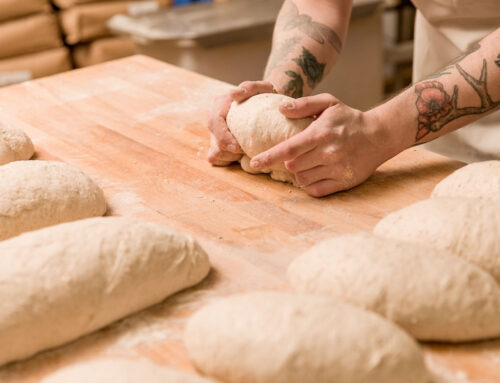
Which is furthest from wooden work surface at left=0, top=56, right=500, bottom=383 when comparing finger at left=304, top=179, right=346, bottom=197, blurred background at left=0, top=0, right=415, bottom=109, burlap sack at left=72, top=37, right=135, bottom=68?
burlap sack at left=72, top=37, right=135, bottom=68

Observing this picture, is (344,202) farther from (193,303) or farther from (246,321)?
(246,321)

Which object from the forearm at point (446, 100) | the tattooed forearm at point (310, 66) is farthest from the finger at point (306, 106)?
the tattooed forearm at point (310, 66)

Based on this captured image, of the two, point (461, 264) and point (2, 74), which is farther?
point (2, 74)

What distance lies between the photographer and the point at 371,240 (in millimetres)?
1083

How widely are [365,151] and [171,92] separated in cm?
97

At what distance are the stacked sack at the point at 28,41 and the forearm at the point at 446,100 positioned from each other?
3.04 metres

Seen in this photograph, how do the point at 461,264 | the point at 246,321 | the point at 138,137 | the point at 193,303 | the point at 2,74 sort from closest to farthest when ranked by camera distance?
the point at 246,321, the point at 461,264, the point at 193,303, the point at 138,137, the point at 2,74

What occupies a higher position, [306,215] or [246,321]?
[246,321]

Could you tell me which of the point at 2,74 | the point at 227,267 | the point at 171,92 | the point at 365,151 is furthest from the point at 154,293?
the point at 2,74

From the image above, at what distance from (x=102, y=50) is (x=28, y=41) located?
19.9 inches

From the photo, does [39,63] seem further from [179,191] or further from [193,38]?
[179,191]

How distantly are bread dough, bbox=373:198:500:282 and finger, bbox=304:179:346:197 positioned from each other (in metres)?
0.34

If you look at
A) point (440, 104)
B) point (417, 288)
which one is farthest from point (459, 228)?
point (440, 104)

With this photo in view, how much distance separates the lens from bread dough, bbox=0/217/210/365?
101cm
